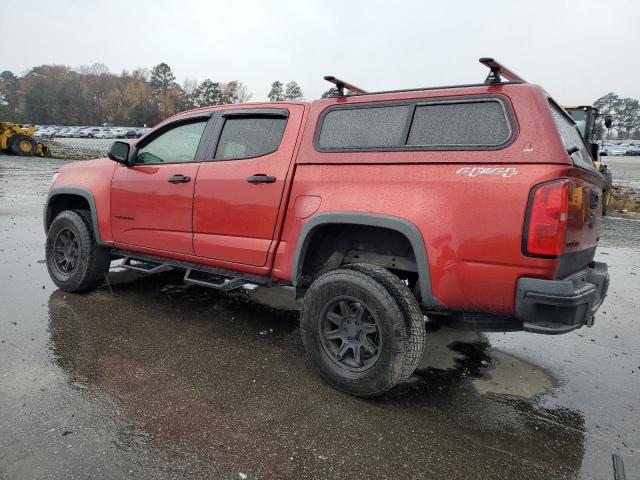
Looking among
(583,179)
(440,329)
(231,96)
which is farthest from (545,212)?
(231,96)

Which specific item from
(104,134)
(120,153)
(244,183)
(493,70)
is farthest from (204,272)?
(104,134)

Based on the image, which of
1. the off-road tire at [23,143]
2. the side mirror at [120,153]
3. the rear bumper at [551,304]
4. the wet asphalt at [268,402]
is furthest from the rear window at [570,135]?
the off-road tire at [23,143]

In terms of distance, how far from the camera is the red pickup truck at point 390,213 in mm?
2396

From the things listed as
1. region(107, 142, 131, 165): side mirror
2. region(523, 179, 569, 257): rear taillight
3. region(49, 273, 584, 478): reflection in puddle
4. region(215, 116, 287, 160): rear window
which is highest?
region(215, 116, 287, 160): rear window

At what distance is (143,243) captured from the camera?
423 centimetres

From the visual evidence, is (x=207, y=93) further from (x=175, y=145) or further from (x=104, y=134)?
(x=175, y=145)

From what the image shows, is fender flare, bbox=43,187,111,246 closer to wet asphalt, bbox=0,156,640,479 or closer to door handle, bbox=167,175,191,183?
wet asphalt, bbox=0,156,640,479

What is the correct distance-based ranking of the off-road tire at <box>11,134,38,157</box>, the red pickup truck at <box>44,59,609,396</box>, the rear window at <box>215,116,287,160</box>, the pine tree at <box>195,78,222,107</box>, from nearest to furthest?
the red pickup truck at <box>44,59,609,396</box> < the rear window at <box>215,116,287,160</box> < the off-road tire at <box>11,134,38,157</box> < the pine tree at <box>195,78,222,107</box>

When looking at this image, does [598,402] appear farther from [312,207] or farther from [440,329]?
[312,207]

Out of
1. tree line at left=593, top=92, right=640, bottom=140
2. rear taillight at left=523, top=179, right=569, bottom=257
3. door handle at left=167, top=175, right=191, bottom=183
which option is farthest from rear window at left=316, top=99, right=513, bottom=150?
tree line at left=593, top=92, right=640, bottom=140

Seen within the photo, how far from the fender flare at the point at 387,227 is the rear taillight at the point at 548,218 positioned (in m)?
0.59

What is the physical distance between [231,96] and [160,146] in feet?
320

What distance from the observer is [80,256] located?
15.0 feet

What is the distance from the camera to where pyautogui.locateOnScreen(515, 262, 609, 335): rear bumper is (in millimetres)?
2318
